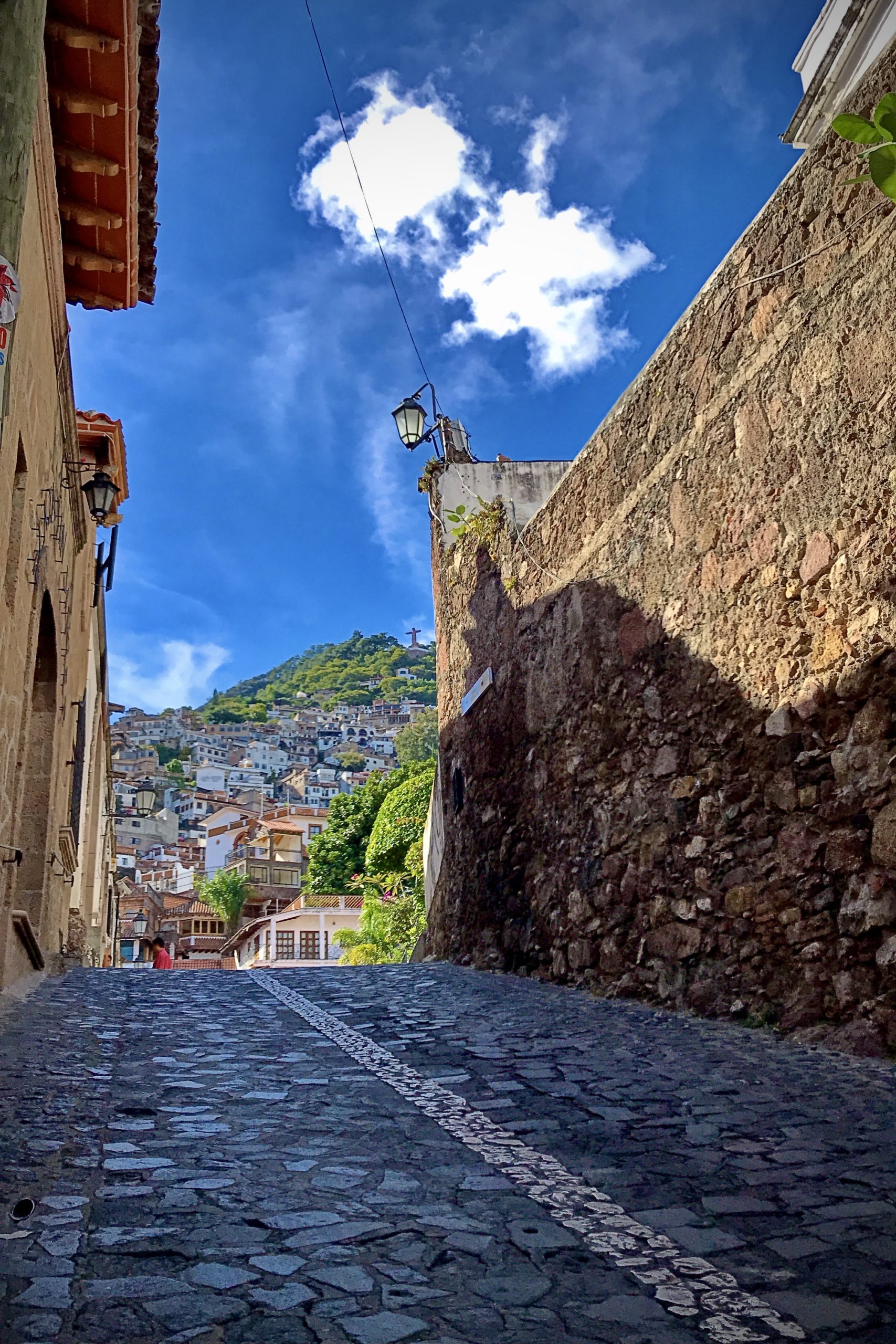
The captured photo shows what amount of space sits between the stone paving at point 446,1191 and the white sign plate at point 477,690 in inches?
230

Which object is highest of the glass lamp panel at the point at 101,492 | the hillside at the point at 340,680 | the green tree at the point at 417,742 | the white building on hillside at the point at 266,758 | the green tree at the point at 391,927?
the hillside at the point at 340,680

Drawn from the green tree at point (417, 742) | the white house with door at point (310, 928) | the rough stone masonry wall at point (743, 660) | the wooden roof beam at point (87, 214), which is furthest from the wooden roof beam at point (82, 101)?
the green tree at point (417, 742)

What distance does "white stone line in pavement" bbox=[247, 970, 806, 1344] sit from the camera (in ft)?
6.43

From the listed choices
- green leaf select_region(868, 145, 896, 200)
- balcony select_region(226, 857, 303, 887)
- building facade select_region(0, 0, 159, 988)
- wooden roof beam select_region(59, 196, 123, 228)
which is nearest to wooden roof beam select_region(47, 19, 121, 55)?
building facade select_region(0, 0, 159, 988)

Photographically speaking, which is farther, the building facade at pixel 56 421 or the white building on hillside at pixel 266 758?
the white building on hillside at pixel 266 758

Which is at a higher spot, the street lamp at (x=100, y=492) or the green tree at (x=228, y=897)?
the street lamp at (x=100, y=492)

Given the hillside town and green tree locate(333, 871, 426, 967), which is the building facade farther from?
green tree locate(333, 871, 426, 967)

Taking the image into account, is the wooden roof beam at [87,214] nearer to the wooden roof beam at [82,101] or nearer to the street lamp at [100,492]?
the wooden roof beam at [82,101]

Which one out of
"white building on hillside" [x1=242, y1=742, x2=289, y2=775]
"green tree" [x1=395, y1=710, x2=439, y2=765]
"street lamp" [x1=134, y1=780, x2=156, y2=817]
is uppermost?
"white building on hillside" [x1=242, y1=742, x2=289, y2=775]

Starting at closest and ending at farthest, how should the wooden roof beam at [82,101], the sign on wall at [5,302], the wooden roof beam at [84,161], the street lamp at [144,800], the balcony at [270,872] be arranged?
the sign on wall at [5,302]
the wooden roof beam at [82,101]
the wooden roof beam at [84,161]
the balcony at [270,872]
the street lamp at [144,800]

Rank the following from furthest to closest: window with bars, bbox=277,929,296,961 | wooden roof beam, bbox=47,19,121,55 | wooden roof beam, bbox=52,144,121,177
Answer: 1. window with bars, bbox=277,929,296,961
2. wooden roof beam, bbox=52,144,121,177
3. wooden roof beam, bbox=47,19,121,55

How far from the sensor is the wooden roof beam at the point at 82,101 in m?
6.40

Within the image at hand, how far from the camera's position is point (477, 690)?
11.2 meters

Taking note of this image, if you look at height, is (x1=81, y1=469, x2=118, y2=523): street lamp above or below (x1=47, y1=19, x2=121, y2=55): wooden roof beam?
below
